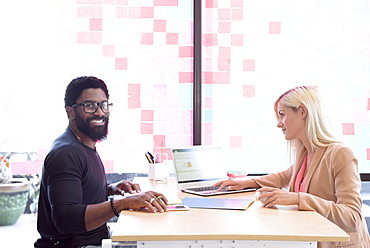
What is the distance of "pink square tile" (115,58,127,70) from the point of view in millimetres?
3488

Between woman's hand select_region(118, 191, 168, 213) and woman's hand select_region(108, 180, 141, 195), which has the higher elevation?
woman's hand select_region(118, 191, 168, 213)

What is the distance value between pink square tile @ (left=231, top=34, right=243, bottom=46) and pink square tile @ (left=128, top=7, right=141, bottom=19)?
676 millimetres

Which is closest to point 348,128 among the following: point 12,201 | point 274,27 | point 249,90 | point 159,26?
point 249,90

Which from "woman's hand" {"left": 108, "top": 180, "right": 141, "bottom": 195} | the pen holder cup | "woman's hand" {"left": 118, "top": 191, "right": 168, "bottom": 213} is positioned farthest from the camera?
the pen holder cup

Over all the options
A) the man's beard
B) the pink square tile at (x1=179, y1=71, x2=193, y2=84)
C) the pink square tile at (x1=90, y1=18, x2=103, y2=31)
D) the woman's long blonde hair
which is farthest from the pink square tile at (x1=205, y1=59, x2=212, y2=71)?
the man's beard

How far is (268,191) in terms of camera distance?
206cm

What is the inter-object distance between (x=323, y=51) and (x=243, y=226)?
2.20 meters

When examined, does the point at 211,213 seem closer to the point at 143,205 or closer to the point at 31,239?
the point at 143,205

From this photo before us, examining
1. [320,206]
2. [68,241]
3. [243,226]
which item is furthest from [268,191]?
[68,241]

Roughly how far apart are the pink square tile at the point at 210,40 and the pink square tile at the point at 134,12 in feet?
1.59

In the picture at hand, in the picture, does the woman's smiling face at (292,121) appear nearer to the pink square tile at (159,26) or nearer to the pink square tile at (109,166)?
the pink square tile at (159,26)

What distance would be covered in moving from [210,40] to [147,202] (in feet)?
6.08

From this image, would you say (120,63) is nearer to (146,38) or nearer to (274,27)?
(146,38)

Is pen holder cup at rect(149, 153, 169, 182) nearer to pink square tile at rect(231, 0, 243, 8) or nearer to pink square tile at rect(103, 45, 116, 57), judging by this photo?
pink square tile at rect(103, 45, 116, 57)
